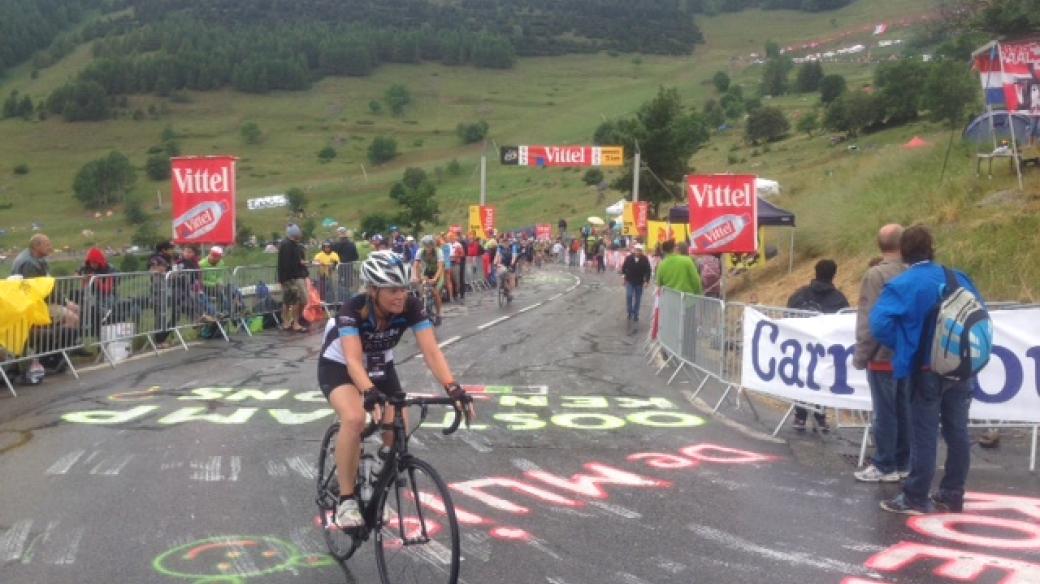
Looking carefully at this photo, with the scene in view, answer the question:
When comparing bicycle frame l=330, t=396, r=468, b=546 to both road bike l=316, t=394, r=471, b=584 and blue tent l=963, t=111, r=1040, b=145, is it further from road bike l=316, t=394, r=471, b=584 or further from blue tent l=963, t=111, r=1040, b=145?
blue tent l=963, t=111, r=1040, b=145

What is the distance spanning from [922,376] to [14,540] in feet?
19.8

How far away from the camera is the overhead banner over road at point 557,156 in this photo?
53469 millimetres

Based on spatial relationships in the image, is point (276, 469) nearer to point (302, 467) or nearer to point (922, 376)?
point (302, 467)

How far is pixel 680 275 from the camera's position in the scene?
55.8ft

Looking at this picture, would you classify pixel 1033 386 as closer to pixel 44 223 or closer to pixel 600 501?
pixel 600 501

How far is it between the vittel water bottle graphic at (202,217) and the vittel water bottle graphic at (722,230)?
8.61m

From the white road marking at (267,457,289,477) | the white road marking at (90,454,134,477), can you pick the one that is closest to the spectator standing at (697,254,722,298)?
the white road marking at (267,457,289,477)

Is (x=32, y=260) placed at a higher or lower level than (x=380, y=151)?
lower

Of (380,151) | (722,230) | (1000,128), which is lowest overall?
(722,230)

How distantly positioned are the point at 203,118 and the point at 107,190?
41.9 meters

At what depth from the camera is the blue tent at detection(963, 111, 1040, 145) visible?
18969mm

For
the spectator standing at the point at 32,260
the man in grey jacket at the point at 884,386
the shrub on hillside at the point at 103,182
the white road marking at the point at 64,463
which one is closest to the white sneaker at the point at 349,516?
the white road marking at the point at 64,463

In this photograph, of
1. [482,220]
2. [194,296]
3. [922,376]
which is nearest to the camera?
[922,376]

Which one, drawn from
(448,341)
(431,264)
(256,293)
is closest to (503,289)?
(431,264)
